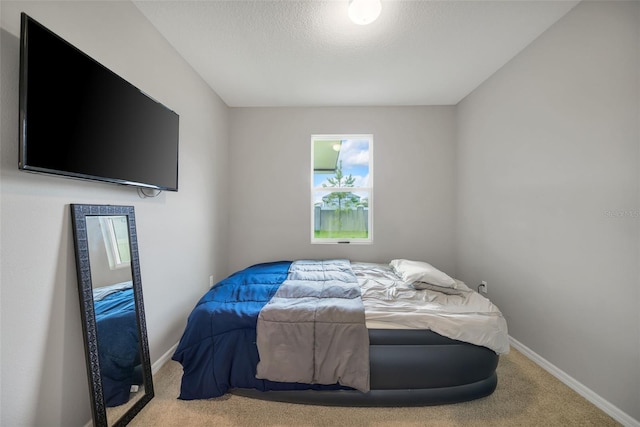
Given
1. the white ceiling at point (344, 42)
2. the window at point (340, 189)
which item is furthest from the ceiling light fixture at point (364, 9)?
the window at point (340, 189)

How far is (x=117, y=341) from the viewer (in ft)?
4.66

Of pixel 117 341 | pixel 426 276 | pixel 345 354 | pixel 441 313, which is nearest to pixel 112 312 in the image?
pixel 117 341

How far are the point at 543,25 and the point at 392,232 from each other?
2.26 m

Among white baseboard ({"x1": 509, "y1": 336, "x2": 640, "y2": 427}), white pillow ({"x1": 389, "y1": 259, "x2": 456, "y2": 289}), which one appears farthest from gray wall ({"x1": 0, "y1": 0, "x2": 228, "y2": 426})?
white baseboard ({"x1": 509, "y1": 336, "x2": 640, "y2": 427})

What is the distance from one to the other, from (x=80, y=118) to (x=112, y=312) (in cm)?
103

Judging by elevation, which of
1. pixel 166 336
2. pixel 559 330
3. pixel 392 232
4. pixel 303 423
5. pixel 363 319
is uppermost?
pixel 392 232

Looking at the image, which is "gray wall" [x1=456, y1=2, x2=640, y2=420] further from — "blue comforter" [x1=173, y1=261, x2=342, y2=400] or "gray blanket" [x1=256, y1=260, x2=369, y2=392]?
"blue comforter" [x1=173, y1=261, x2=342, y2=400]

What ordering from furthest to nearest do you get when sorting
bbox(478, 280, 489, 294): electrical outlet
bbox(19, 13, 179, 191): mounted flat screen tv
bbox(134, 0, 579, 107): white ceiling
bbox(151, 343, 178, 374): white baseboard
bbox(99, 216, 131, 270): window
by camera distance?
1. bbox(478, 280, 489, 294): electrical outlet
2. bbox(151, 343, 178, 374): white baseboard
3. bbox(134, 0, 579, 107): white ceiling
4. bbox(99, 216, 131, 270): window
5. bbox(19, 13, 179, 191): mounted flat screen tv

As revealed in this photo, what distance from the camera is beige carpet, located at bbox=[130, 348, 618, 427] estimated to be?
1.44m

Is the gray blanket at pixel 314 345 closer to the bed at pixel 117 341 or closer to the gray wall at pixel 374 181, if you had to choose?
the bed at pixel 117 341

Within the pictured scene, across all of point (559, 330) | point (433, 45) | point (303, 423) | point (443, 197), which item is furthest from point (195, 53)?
point (559, 330)

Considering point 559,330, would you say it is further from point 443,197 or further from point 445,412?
point 443,197

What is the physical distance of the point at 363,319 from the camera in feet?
5.13

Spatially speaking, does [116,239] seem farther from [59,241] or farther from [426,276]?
[426,276]
